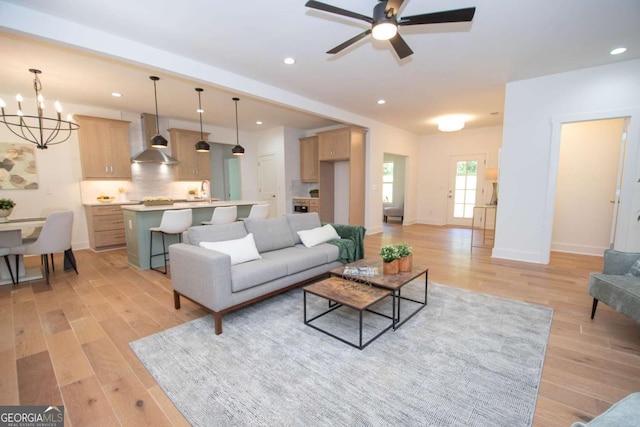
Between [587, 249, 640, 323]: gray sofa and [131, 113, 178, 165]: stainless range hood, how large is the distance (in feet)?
22.4

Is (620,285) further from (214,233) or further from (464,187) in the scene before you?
(464,187)

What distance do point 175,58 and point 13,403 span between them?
11.3 feet

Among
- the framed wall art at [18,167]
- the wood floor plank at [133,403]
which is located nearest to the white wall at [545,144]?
the wood floor plank at [133,403]

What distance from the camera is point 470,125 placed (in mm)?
7215

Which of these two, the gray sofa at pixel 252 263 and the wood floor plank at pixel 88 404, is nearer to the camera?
the wood floor plank at pixel 88 404

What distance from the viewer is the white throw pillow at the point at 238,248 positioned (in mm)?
2707

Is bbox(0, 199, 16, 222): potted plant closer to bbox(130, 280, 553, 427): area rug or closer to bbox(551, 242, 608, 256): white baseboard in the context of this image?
bbox(130, 280, 553, 427): area rug

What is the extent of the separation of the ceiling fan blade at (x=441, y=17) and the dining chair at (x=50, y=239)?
4581mm

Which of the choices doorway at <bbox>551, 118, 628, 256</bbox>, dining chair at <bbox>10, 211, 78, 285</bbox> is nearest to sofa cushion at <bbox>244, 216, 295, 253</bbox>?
dining chair at <bbox>10, 211, 78, 285</bbox>

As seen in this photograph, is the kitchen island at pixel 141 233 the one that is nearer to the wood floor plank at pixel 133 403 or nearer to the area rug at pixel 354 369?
the area rug at pixel 354 369

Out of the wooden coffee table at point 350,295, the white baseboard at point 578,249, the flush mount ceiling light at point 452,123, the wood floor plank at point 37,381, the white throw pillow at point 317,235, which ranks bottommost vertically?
the wood floor plank at point 37,381

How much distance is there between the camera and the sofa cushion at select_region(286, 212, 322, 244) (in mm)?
3686

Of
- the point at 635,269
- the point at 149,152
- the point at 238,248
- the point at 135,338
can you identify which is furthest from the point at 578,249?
the point at 149,152

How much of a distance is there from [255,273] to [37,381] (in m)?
1.57
